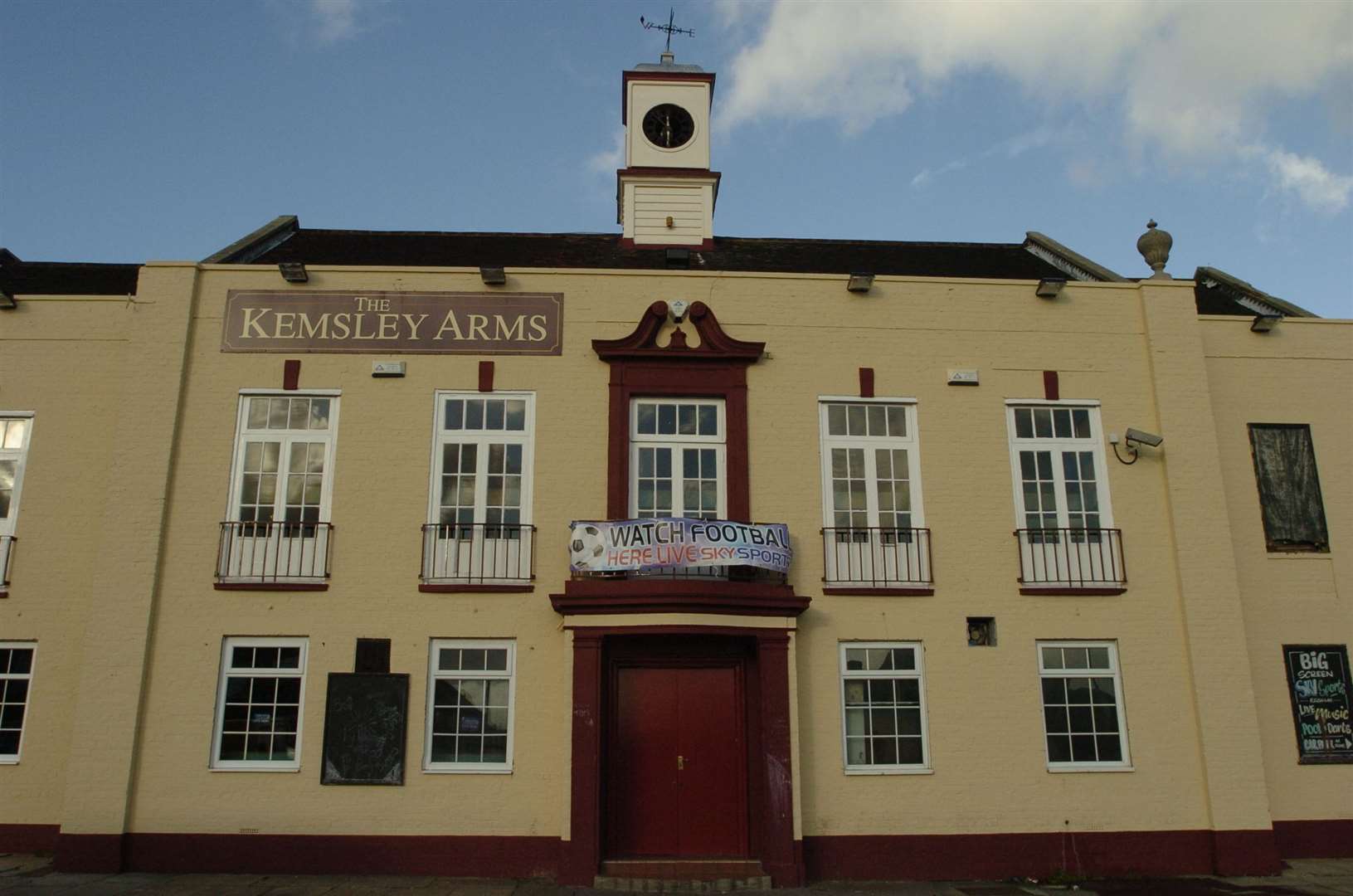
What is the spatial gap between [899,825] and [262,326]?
10.7 m

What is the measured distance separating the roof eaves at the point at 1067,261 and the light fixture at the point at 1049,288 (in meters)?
1.66

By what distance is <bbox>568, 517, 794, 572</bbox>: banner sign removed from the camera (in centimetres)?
1242

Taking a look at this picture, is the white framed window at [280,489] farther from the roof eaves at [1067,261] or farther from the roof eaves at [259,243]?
the roof eaves at [1067,261]

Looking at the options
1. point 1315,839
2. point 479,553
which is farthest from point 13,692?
point 1315,839

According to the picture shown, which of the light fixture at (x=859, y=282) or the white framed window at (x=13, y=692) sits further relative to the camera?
the light fixture at (x=859, y=282)

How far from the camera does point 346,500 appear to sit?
43.6 feet

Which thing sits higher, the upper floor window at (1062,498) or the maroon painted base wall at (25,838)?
the upper floor window at (1062,498)

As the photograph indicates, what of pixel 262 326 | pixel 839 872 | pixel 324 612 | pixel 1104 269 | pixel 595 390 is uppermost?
pixel 1104 269

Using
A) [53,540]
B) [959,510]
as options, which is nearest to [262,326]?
[53,540]

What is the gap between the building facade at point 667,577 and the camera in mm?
12359

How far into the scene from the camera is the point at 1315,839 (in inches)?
519

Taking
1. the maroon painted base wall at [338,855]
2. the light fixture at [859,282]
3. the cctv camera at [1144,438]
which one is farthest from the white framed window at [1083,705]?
the maroon painted base wall at [338,855]

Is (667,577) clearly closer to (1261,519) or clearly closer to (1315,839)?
(1261,519)

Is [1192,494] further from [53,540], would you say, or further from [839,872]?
[53,540]
